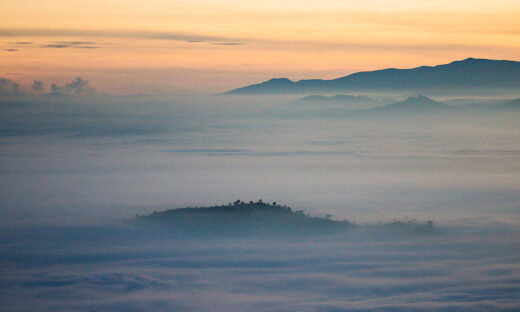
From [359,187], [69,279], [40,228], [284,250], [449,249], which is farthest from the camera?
[359,187]

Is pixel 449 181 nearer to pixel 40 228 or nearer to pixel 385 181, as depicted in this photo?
pixel 385 181

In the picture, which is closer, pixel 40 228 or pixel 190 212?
pixel 190 212

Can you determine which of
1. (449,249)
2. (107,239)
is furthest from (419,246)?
(107,239)

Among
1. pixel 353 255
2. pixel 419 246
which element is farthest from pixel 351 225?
pixel 353 255

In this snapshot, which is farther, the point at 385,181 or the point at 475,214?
the point at 385,181

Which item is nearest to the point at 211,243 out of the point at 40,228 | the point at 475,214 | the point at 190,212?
the point at 190,212

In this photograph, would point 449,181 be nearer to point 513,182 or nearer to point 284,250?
point 513,182

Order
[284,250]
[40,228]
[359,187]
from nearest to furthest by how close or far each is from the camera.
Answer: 1. [284,250]
2. [40,228]
3. [359,187]

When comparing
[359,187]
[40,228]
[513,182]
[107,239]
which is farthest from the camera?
[513,182]

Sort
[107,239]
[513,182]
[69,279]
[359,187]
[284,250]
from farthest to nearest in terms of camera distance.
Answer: [513,182] < [359,187] < [107,239] < [284,250] < [69,279]
